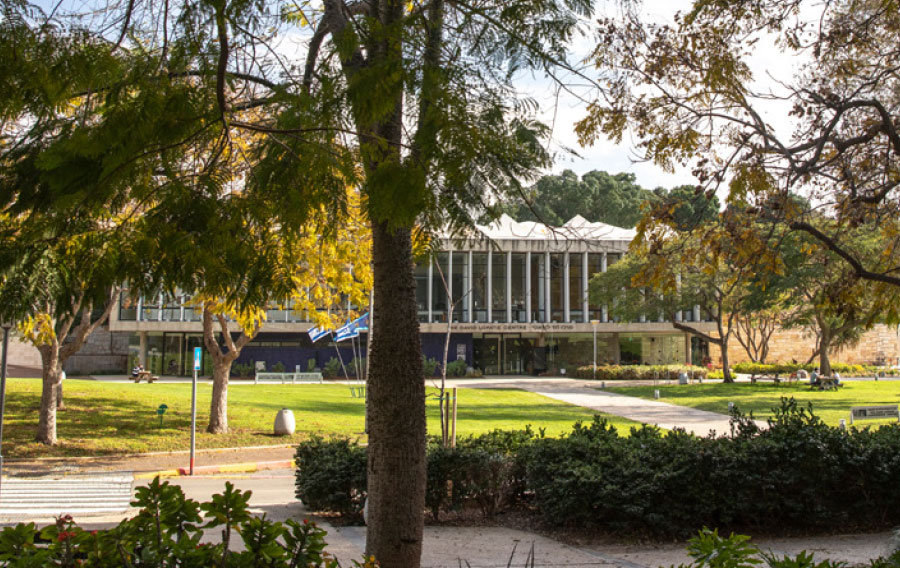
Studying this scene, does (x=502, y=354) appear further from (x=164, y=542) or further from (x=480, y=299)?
(x=164, y=542)

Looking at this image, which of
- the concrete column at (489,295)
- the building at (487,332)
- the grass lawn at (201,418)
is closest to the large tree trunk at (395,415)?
the grass lawn at (201,418)

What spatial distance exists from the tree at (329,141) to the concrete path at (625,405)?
1455 cm

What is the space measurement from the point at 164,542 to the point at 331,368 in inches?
1948

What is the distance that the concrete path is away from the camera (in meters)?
25.3

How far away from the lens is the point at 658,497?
30.5 ft

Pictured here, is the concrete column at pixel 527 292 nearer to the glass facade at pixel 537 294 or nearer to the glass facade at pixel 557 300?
the glass facade at pixel 537 294

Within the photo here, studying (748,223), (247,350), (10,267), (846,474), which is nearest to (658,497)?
(846,474)

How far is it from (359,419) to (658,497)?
58.8ft

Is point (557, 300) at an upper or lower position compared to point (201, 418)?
upper

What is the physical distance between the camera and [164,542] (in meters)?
3.10

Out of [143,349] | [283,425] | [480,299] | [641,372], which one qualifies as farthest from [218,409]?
[480,299]

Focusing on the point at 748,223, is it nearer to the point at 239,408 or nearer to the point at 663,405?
the point at 239,408

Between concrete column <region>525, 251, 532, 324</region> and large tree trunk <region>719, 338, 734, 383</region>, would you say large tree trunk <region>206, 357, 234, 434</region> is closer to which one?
large tree trunk <region>719, 338, 734, 383</region>

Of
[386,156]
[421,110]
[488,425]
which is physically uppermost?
[421,110]
